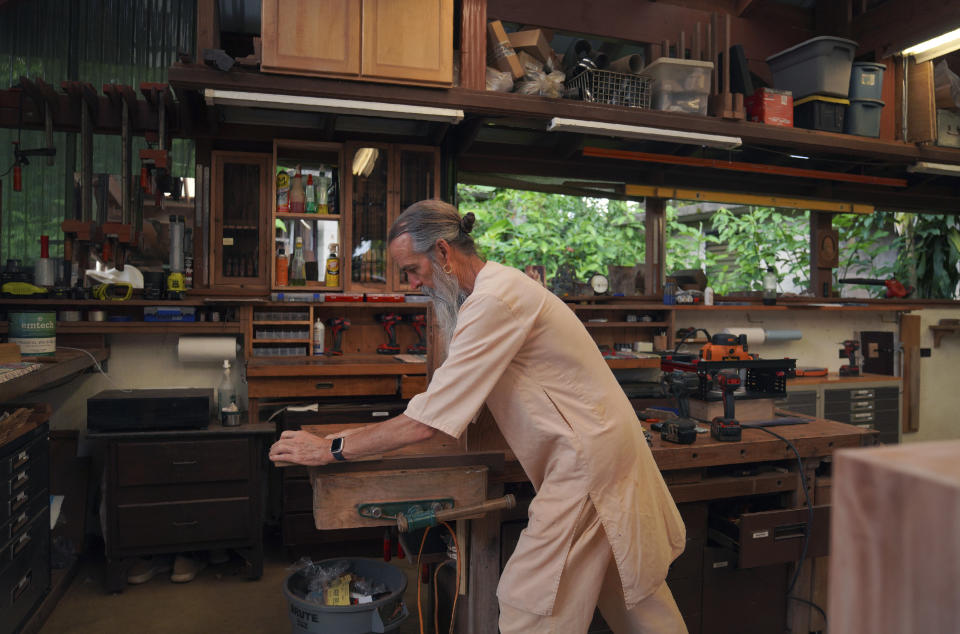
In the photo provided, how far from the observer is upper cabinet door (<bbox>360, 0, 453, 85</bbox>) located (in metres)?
3.38

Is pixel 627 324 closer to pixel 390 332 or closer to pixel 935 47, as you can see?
pixel 390 332

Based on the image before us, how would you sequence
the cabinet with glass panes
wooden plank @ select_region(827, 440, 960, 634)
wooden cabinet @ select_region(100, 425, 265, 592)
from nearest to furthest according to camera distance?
1. wooden plank @ select_region(827, 440, 960, 634)
2. wooden cabinet @ select_region(100, 425, 265, 592)
3. the cabinet with glass panes

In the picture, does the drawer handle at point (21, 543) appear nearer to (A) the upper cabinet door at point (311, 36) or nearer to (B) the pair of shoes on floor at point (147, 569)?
(B) the pair of shoes on floor at point (147, 569)

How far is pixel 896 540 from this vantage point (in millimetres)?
303

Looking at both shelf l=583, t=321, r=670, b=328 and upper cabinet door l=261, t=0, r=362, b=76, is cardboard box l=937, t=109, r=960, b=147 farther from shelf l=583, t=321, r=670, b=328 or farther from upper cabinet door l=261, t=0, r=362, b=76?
upper cabinet door l=261, t=0, r=362, b=76

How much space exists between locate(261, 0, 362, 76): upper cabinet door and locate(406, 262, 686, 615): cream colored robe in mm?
2080

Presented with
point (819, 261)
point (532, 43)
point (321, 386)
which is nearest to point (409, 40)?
point (532, 43)

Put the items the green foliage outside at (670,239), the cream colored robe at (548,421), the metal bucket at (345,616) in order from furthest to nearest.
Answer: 1. the green foliage outside at (670,239)
2. the metal bucket at (345,616)
3. the cream colored robe at (548,421)

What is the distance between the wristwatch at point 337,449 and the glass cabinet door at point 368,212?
2382mm

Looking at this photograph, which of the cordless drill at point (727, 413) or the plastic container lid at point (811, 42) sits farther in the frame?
the plastic container lid at point (811, 42)

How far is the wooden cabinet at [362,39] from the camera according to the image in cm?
327

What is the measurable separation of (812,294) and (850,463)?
5.67 m

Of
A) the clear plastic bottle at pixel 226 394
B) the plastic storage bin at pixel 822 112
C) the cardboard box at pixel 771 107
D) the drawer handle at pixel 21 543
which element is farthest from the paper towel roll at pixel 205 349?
the plastic storage bin at pixel 822 112

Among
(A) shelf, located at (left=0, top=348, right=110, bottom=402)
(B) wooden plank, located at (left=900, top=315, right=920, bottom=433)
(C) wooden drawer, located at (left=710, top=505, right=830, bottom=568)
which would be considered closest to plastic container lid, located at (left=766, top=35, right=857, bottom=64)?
(B) wooden plank, located at (left=900, top=315, right=920, bottom=433)
